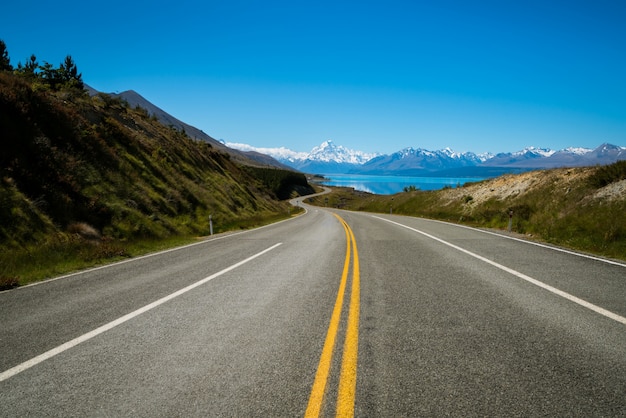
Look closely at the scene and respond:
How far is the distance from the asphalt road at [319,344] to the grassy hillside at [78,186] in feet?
13.1

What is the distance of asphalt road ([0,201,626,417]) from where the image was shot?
2.80 meters

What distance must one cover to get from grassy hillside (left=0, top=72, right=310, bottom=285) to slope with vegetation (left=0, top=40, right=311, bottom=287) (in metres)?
0.04

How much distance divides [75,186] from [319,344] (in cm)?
1437

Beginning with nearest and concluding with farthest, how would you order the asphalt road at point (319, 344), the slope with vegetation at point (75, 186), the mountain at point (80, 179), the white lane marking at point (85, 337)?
the asphalt road at point (319, 344) < the white lane marking at point (85, 337) < the slope with vegetation at point (75, 186) < the mountain at point (80, 179)

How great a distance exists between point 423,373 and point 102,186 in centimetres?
1688

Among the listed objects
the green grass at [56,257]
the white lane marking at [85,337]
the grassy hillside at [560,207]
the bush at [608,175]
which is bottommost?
the white lane marking at [85,337]

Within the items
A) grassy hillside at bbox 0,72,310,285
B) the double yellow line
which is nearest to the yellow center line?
the double yellow line

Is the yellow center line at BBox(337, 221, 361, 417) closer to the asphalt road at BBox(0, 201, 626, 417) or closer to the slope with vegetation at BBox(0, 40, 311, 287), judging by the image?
the asphalt road at BBox(0, 201, 626, 417)

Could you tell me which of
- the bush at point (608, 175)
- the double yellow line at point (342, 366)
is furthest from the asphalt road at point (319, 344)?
the bush at point (608, 175)

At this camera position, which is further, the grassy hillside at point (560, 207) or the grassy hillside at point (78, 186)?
the grassy hillside at point (560, 207)

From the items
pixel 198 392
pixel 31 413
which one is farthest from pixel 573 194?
pixel 31 413

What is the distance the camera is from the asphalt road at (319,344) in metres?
2.80

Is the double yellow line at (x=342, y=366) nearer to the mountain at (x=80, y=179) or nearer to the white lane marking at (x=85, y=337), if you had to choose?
the white lane marking at (x=85, y=337)

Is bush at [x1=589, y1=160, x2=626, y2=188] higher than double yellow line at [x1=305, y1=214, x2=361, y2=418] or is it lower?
higher
